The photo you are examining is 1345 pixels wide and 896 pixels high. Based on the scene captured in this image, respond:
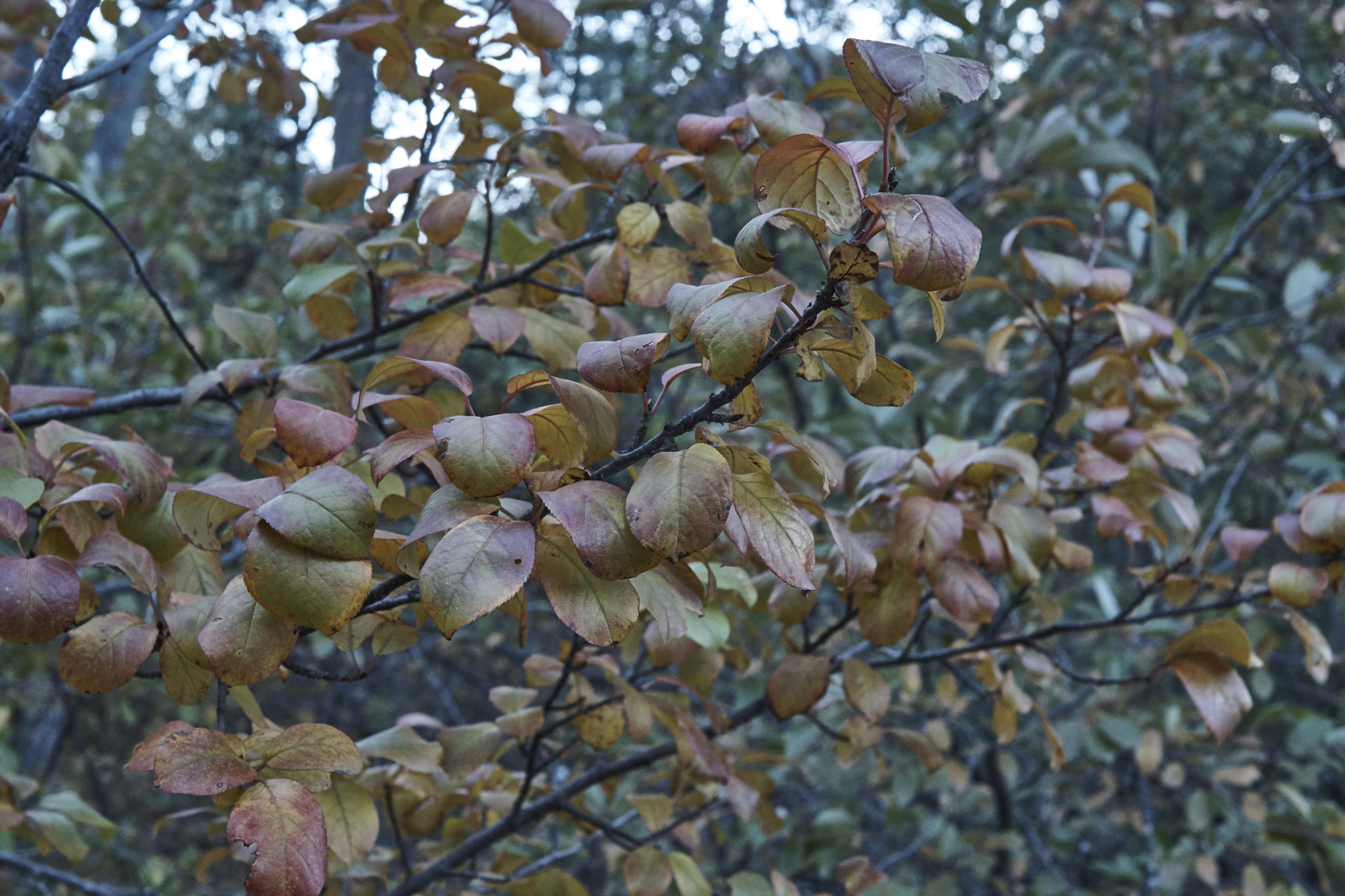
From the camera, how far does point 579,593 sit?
0.68 metres

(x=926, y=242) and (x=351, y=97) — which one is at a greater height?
(x=926, y=242)

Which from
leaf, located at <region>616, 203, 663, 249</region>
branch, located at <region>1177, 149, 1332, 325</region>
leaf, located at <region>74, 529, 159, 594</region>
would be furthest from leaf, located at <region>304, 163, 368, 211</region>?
branch, located at <region>1177, 149, 1332, 325</region>

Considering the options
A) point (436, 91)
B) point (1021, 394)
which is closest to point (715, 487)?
point (436, 91)

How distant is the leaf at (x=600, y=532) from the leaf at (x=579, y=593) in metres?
0.05

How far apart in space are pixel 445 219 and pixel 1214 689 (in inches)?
44.1

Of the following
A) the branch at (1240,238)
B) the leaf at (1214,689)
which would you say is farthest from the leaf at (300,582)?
the branch at (1240,238)

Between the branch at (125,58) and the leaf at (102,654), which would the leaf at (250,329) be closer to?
the branch at (125,58)

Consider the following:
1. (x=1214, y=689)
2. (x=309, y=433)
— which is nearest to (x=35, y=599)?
(x=309, y=433)

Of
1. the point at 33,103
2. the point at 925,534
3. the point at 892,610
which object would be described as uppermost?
the point at 33,103

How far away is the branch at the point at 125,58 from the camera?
Result: 113cm

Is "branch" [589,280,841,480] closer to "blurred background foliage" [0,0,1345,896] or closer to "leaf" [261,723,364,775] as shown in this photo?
"leaf" [261,723,364,775]

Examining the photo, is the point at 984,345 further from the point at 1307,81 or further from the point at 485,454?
the point at 485,454

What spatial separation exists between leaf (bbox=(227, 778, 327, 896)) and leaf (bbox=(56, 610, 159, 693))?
0.17 meters

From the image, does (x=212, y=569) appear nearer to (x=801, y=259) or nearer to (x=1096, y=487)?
(x=1096, y=487)
